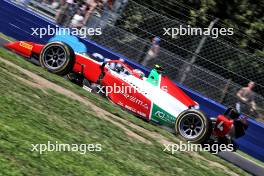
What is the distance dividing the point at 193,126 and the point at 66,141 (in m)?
5.24

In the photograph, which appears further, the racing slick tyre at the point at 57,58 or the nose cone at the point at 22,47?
the nose cone at the point at 22,47

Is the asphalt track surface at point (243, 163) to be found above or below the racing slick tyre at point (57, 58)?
below

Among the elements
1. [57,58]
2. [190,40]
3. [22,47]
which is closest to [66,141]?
[57,58]

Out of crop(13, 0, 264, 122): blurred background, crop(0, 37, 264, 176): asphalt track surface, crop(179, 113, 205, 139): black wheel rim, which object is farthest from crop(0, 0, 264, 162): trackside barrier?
crop(179, 113, 205, 139): black wheel rim

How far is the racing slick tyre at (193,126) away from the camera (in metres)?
11.9

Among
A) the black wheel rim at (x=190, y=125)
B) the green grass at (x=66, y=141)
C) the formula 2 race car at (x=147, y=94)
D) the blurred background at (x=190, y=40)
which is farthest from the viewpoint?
the blurred background at (x=190, y=40)

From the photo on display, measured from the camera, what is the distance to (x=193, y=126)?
12.2 meters

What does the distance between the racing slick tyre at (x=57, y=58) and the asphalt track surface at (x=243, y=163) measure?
4.11 metres

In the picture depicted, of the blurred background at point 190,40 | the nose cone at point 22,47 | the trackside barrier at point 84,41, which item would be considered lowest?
the nose cone at point 22,47

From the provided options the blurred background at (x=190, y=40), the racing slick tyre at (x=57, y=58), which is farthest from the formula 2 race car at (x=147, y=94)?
the blurred background at (x=190, y=40)

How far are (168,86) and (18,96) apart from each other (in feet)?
15.4

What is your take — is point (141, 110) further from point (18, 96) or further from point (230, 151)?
point (18, 96)

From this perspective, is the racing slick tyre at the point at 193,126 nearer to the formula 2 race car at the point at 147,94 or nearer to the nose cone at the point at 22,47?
the formula 2 race car at the point at 147,94

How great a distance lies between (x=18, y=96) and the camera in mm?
8891
